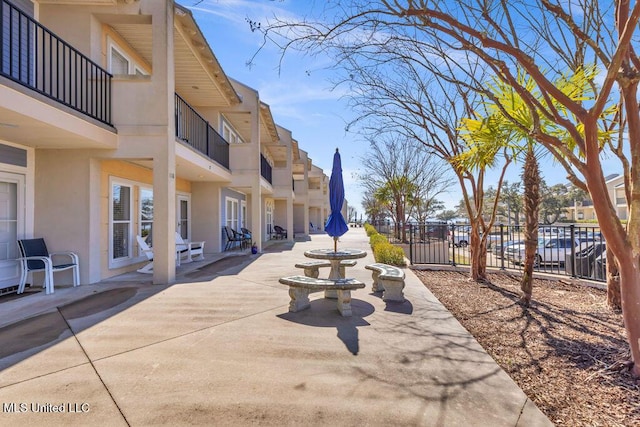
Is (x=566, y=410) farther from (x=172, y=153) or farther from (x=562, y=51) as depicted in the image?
(x=172, y=153)

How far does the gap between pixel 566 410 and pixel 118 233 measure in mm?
9014

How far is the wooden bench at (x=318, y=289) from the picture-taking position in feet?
15.9

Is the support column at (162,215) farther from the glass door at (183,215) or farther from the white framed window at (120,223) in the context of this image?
the glass door at (183,215)

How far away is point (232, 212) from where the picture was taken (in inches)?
614

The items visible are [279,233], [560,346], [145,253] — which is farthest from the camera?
[279,233]

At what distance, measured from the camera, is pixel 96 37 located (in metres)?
7.27

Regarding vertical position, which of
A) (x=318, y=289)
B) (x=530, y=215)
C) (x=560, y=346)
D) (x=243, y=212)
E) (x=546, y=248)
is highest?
(x=243, y=212)

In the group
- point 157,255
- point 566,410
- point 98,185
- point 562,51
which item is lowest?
point 566,410

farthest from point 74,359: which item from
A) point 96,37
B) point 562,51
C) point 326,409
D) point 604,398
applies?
point 562,51

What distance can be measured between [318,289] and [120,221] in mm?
6030

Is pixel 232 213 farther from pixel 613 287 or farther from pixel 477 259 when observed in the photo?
pixel 613 287

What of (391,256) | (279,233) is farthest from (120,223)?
(279,233)

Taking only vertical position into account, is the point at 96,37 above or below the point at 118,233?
above

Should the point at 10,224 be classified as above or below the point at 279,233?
above
